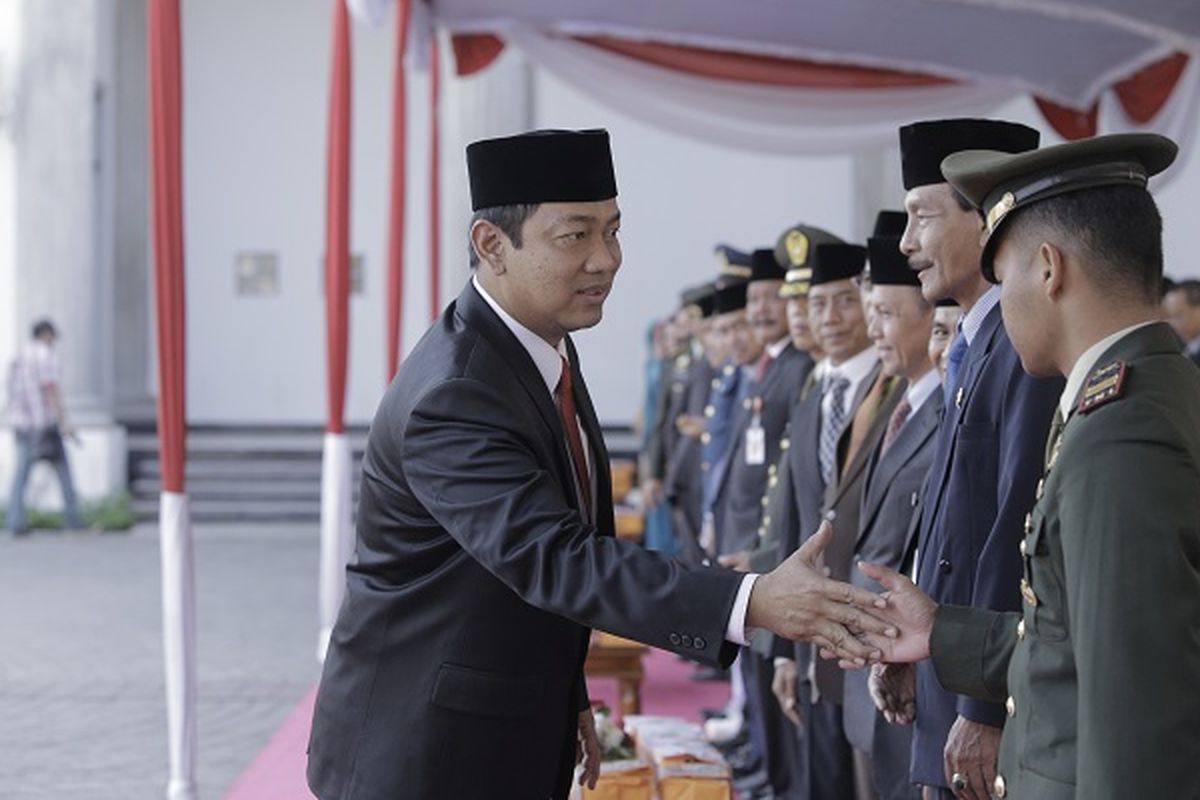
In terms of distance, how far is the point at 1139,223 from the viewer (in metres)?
1.97

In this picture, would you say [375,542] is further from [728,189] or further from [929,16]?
[728,189]

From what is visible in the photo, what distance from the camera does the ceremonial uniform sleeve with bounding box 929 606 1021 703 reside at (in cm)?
229

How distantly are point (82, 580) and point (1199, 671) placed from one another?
9514mm

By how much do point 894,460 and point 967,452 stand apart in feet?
2.65

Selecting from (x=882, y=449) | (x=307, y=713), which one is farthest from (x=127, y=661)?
(x=882, y=449)

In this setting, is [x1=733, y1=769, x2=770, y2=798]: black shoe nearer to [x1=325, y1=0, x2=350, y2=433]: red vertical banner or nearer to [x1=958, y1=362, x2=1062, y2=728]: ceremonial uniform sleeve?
[x1=325, y1=0, x2=350, y2=433]: red vertical banner

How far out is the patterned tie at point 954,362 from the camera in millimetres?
2854

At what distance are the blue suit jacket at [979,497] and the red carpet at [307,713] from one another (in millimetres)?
2434

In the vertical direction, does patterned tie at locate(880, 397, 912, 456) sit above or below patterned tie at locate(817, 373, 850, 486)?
above

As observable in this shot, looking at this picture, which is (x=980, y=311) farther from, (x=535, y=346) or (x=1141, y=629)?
(x=1141, y=629)

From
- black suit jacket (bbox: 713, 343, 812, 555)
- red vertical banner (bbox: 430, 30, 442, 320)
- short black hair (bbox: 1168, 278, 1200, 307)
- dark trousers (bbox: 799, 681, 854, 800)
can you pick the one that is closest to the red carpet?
black suit jacket (bbox: 713, 343, 812, 555)

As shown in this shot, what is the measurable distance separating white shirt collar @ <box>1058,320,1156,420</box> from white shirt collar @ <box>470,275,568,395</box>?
0.79 metres

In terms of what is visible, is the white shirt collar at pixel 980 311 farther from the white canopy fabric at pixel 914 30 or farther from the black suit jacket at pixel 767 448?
the white canopy fabric at pixel 914 30

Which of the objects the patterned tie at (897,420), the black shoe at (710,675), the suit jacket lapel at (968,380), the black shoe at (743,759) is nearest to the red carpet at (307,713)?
the black shoe at (710,675)
